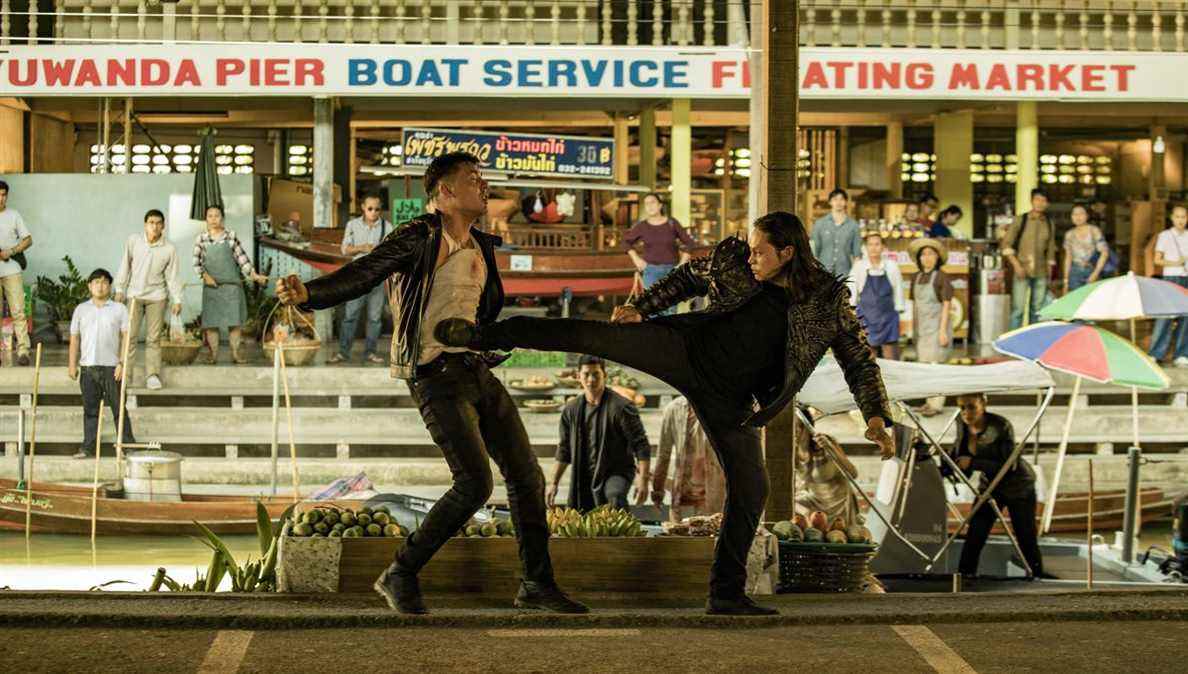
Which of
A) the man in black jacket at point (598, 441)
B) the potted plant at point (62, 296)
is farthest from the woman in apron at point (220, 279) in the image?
the man in black jacket at point (598, 441)

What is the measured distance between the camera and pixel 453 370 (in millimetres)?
6828

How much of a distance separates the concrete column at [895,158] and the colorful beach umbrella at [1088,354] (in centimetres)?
1164

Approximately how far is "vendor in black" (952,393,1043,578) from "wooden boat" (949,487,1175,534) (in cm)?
213

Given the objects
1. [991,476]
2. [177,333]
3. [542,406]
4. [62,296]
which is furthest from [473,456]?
[62,296]

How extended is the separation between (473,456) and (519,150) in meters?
13.3

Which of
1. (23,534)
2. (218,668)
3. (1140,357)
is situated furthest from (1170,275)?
(218,668)

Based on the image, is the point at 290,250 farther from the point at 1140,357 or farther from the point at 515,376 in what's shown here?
the point at 1140,357

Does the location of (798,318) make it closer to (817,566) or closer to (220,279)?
(817,566)

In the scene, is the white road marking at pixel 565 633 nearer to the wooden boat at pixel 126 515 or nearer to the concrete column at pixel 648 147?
the wooden boat at pixel 126 515

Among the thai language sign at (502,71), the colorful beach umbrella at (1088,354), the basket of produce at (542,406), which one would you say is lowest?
the basket of produce at (542,406)

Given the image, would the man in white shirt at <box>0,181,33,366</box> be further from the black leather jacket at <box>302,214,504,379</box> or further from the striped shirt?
the black leather jacket at <box>302,214,504,379</box>

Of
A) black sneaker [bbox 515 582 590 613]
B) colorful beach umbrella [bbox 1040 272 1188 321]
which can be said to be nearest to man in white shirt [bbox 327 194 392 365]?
colorful beach umbrella [bbox 1040 272 1188 321]

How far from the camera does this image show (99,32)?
21766 millimetres

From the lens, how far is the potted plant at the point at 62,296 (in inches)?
815
